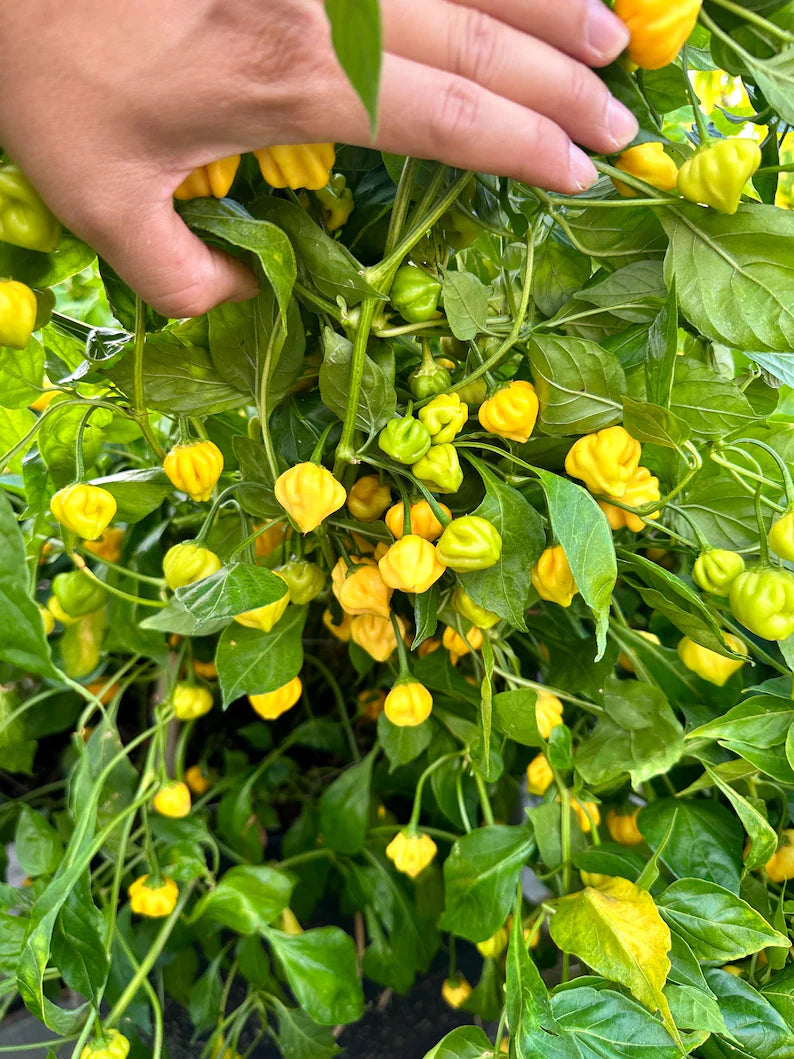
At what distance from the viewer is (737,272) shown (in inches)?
10.6

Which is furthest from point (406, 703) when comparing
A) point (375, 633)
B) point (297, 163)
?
point (297, 163)

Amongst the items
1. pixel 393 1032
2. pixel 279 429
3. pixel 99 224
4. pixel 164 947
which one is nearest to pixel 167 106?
pixel 99 224

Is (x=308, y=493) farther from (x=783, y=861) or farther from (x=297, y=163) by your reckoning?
(x=783, y=861)

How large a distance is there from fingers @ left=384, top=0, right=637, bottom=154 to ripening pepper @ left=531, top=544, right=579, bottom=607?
149 mm

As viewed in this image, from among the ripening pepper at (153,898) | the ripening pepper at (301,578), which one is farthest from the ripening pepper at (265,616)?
the ripening pepper at (153,898)

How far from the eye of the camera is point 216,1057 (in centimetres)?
54

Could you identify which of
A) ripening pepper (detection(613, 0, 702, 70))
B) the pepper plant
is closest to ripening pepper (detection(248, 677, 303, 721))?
the pepper plant

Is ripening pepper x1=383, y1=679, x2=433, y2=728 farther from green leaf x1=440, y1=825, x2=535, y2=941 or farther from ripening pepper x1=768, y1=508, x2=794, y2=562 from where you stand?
ripening pepper x1=768, y1=508, x2=794, y2=562

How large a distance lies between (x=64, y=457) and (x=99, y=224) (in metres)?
0.18

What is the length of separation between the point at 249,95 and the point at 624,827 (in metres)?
A: 0.45

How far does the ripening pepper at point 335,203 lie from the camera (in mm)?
301

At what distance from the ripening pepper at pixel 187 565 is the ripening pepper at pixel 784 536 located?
0.23m

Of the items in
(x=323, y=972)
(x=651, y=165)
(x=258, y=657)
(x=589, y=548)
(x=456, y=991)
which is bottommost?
(x=456, y=991)

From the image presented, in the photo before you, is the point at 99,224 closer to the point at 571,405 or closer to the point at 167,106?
the point at 167,106
